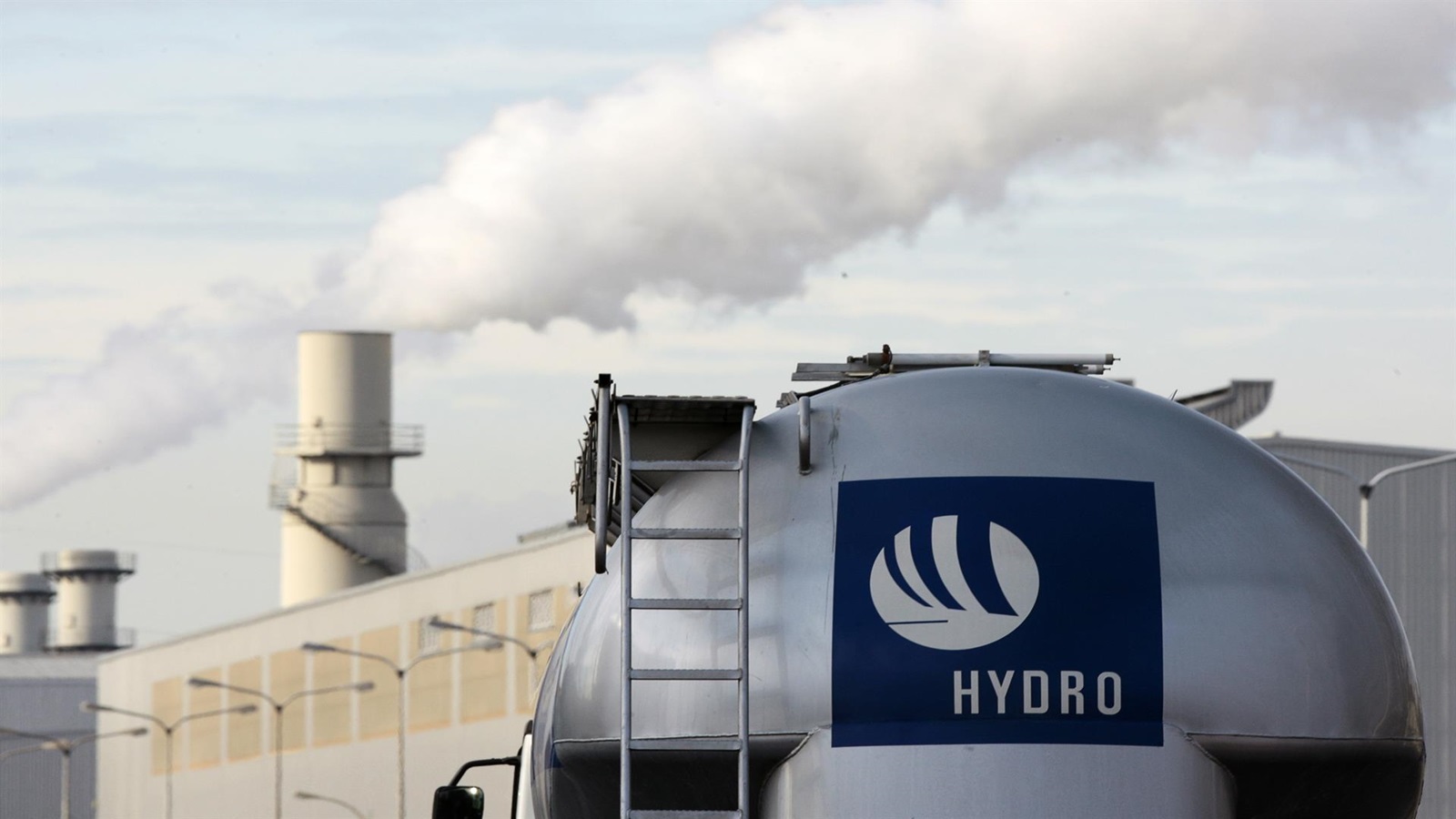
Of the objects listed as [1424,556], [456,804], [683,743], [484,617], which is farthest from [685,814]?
[484,617]

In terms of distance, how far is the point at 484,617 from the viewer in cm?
A: 6325

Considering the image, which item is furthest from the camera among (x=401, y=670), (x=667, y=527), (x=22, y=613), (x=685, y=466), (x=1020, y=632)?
(x=22, y=613)

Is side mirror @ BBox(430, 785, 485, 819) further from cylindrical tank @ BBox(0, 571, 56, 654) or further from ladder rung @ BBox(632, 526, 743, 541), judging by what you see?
cylindrical tank @ BBox(0, 571, 56, 654)

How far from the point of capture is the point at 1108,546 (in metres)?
7.23

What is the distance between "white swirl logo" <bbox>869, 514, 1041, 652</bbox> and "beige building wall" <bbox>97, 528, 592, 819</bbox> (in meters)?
47.4

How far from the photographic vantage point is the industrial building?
199 feet

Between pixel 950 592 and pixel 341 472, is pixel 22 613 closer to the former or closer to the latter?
pixel 341 472

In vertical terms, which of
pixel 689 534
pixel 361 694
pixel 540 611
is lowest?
pixel 361 694

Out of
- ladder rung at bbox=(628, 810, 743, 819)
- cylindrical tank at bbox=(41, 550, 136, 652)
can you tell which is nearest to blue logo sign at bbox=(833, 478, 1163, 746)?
ladder rung at bbox=(628, 810, 743, 819)

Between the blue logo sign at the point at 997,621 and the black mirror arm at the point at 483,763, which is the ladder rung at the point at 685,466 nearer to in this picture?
the blue logo sign at the point at 997,621

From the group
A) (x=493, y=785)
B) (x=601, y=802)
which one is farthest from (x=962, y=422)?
(x=493, y=785)

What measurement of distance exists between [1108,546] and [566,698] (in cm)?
200

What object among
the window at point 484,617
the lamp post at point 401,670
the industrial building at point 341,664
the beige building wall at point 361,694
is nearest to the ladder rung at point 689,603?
the lamp post at point 401,670

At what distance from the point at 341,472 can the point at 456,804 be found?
6263 cm
